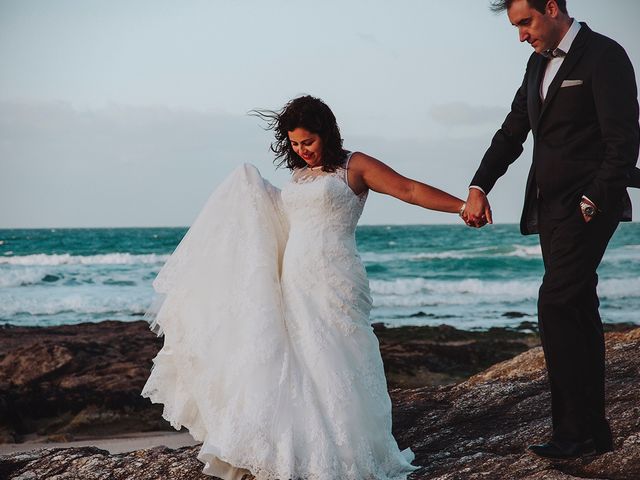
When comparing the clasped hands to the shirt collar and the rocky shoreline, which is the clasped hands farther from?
the rocky shoreline

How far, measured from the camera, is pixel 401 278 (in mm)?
28562

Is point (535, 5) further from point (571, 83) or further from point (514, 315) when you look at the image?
point (514, 315)

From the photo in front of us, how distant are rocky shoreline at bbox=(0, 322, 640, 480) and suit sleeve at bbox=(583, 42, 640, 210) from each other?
1.20m

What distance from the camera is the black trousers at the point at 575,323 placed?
144 inches

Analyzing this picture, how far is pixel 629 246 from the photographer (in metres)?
38.0

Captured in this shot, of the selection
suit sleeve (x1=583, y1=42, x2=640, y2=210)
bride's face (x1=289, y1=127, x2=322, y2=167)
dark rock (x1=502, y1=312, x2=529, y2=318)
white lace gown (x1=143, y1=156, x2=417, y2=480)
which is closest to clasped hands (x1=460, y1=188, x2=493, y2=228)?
white lace gown (x1=143, y1=156, x2=417, y2=480)

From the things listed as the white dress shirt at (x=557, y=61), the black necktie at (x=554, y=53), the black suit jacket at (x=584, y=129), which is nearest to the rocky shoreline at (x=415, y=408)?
the black suit jacket at (x=584, y=129)

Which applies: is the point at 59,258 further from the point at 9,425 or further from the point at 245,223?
the point at 245,223

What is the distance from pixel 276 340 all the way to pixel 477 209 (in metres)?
1.23

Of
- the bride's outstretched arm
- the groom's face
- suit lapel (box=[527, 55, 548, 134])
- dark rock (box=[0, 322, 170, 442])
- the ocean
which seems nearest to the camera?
the groom's face

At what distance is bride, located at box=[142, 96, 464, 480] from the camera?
3.97m

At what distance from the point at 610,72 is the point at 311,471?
2.27 m

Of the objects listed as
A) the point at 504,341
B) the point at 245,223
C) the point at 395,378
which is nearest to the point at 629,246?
the point at 504,341

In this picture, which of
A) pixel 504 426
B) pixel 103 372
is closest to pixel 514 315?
pixel 103 372
